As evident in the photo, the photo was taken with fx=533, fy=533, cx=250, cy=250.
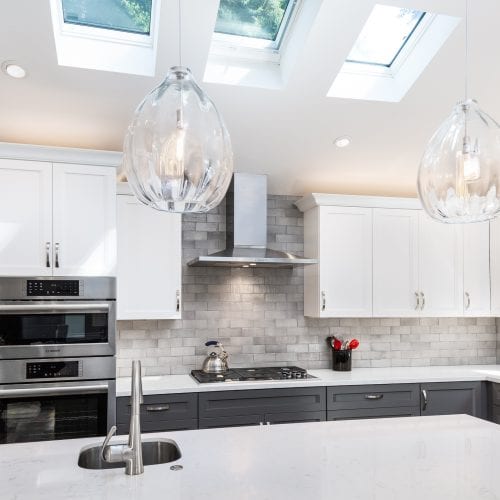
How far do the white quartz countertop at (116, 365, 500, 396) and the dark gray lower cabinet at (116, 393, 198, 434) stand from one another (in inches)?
2.2

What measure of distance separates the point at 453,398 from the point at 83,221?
306 centimetres

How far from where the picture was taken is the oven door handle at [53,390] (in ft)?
10.5

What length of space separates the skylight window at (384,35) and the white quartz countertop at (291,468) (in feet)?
8.14

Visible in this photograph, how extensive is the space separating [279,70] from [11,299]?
2.26m

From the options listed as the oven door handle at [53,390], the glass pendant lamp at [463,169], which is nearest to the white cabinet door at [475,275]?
the glass pendant lamp at [463,169]

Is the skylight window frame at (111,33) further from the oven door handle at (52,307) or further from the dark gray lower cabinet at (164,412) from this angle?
the dark gray lower cabinet at (164,412)

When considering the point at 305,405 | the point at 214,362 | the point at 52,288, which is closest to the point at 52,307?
the point at 52,288

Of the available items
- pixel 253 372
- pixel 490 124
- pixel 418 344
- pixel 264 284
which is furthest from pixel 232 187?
pixel 490 124

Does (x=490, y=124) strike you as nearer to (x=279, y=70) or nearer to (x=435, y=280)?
(x=279, y=70)

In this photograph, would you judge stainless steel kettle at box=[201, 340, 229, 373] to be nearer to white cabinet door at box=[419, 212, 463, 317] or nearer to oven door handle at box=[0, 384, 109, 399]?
oven door handle at box=[0, 384, 109, 399]

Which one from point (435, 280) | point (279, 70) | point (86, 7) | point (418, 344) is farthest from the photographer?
point (418, 344)

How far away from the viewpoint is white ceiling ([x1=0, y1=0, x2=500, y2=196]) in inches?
118

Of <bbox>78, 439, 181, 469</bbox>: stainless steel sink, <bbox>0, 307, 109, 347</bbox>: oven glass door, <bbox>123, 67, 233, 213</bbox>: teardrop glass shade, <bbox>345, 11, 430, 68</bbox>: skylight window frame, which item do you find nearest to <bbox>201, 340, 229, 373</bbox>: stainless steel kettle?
<bbox>0, 307, 109, 347</bbox>: oven glass door

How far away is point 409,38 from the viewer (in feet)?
11.8
